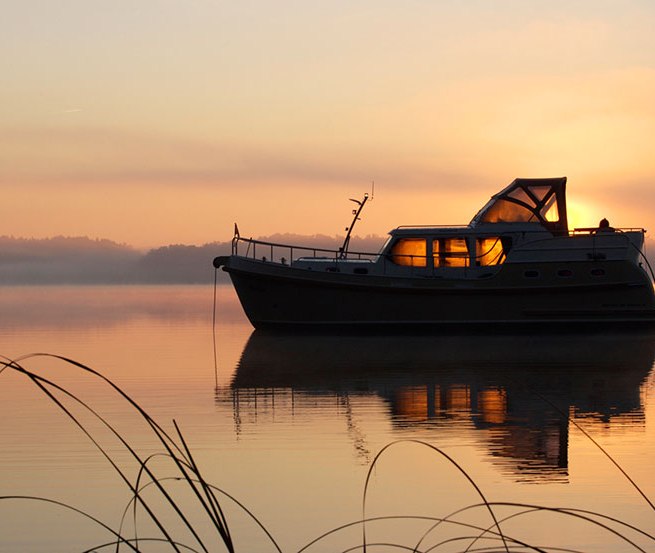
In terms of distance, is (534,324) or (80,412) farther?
(534,324)

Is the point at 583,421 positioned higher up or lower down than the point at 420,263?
lower down

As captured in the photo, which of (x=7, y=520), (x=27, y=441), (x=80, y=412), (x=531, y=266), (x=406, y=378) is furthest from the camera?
(x=531, y=266)

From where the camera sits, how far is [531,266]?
25891 millimetres

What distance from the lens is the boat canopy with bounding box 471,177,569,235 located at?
86.5ft

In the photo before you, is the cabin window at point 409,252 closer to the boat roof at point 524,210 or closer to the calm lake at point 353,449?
the boat roof at point 524,210

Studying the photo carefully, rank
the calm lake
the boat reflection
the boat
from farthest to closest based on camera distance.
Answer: the boat
the boat reflection
the calm lake

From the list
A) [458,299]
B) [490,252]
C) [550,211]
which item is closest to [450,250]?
[490,252]

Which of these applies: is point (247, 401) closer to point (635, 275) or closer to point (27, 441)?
point (27, 441)

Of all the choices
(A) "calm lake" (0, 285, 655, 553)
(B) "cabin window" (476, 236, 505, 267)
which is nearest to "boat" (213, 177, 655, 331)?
(B) "cabin window" (476, 236, 505, 267)

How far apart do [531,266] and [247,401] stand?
1388 centimetres

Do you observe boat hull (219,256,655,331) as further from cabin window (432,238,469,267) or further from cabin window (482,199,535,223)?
cabin window (482,199,535,223)

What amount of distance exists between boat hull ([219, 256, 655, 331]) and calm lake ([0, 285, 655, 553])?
17.3 ft

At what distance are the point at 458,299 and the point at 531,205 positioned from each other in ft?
9.39


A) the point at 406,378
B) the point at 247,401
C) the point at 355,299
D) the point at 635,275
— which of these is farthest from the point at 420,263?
the point at 247,401
